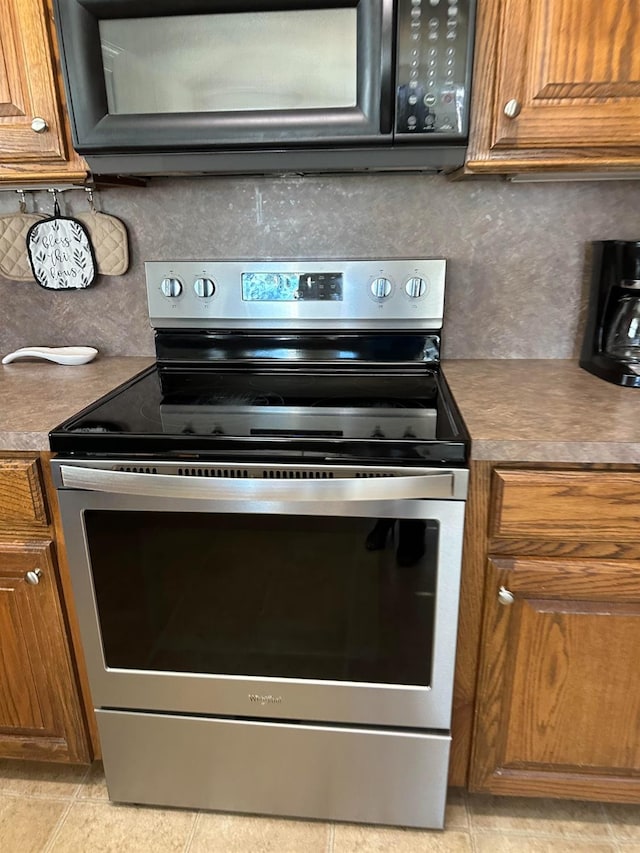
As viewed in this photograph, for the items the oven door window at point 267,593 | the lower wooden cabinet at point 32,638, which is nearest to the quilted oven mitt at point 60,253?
the lower wooden cabinet at point 32,638

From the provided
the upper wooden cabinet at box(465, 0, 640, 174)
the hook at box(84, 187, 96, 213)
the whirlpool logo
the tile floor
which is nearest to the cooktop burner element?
the hook at box(84, 187, 96, 213)

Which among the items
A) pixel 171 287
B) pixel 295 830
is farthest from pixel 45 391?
pixel 295 830

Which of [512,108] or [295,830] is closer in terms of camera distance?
[512,108]

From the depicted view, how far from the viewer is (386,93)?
3.68 ft

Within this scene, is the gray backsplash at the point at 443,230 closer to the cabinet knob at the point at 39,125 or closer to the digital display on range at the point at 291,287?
the digital display on range at the point at 291,287

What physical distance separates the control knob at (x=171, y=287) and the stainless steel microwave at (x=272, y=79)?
0.35 m

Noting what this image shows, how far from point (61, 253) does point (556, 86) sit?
1.21 meters

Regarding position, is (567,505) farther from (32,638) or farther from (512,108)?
(32,638)

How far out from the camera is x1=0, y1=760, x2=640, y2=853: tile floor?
1.28 meters

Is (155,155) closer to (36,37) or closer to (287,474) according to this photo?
(36,37)

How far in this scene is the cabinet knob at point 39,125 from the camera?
122cm

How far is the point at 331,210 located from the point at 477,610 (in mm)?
988

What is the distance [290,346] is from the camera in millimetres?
1543

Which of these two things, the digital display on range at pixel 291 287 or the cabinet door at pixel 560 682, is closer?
the cabinet door at pixel 560 682
